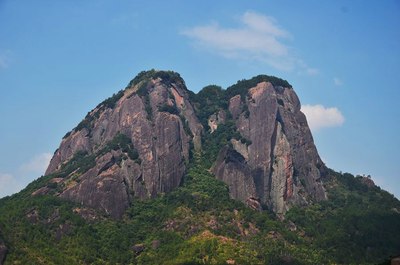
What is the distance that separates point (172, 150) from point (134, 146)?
1048 cm

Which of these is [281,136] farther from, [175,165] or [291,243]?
[291,243]

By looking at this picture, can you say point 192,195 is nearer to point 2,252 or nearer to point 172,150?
point 172,150

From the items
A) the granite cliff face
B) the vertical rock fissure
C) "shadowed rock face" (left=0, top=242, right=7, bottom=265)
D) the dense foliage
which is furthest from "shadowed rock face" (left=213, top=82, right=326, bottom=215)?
"shadowed rock face" (left=0, top=242, right=7, bottom=265)

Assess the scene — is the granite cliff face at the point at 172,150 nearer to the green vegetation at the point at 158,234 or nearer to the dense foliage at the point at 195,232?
the dense foliage at the point at 195,232

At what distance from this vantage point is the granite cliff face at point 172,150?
6339 inches

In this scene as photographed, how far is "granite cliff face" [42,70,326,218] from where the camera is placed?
16100 centimetres

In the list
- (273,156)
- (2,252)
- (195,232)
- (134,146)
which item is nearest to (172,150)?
(134,146)

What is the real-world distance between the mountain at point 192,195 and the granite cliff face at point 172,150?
0.34 metres

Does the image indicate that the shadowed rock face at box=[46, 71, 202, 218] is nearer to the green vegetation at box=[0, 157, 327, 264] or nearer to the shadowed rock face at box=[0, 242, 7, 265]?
the green vegetation at box=[0, 157, 327, 264]

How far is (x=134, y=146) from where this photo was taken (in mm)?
171750

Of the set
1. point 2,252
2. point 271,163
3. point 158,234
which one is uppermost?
point 271,163

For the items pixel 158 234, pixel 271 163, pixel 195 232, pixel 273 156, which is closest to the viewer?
pixel 195 232

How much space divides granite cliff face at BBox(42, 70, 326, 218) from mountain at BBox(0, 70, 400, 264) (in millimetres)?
344

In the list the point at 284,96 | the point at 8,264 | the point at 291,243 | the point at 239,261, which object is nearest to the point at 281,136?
the point at 284,96
